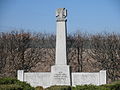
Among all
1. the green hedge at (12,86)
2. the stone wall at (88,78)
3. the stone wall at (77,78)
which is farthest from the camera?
the stone wall at (88,78)

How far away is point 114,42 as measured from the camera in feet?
88.1

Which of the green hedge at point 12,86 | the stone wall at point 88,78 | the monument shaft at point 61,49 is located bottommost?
the stone wall at point 88,78

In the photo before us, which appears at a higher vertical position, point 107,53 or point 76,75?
point 107,53

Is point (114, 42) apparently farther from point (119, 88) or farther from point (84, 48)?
point (119, 88)

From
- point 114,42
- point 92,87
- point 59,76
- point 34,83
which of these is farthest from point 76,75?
point 114,42

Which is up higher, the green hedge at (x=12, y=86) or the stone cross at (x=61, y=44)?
the stone cross at (x=61, y=44)

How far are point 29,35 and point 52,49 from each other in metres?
Result: 2.56

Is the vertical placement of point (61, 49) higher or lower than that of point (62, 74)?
higher

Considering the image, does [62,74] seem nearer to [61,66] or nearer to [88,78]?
[61,66]

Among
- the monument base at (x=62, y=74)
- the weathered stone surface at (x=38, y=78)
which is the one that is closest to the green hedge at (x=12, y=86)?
the monument base at (x=62, y=74)

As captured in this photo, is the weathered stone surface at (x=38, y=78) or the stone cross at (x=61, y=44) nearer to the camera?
the stone cross at (x=61, y=44)

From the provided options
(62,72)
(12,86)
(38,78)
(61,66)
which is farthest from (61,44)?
(12,86)

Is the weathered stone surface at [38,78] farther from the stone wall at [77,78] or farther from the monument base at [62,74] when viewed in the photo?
the monument base at [62,74]

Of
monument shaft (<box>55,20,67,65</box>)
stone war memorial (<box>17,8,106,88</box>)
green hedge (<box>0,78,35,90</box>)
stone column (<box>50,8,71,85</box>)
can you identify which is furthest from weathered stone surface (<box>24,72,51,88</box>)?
green hedge (<box>0,78,35,90</box>)
